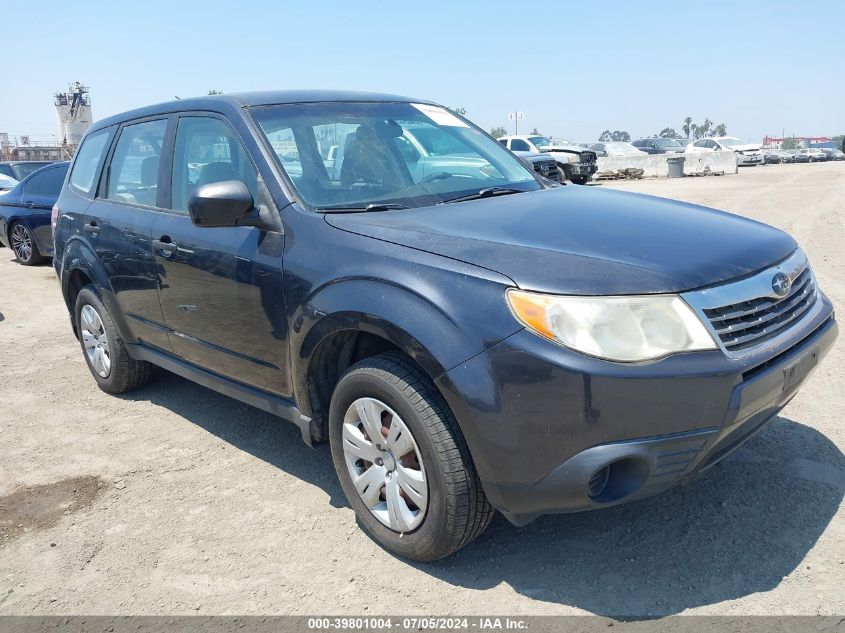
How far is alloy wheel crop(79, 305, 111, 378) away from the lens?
484cm

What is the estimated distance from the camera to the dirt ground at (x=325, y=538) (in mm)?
2594

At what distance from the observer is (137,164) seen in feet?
14.3

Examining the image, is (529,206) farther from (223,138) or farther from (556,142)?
(556,142)

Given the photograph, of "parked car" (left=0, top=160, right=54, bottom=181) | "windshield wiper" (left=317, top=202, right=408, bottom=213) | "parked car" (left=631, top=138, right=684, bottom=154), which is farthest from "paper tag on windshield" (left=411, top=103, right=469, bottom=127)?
"parked car" (left=631, top=138, right=684, bottom=154)

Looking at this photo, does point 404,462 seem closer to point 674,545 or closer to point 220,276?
point 674,545

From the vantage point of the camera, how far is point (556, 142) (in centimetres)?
2516

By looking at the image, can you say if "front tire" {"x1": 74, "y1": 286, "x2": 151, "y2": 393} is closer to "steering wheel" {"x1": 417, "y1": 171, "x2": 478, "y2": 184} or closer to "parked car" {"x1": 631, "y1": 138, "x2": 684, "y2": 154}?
"steering wheel" {"x1": 417, "y1": 171, "x2": 478, "y2": 184}

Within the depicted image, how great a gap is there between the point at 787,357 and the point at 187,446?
3.15 meters

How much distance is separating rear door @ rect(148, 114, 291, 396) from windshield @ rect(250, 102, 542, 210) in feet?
0.72

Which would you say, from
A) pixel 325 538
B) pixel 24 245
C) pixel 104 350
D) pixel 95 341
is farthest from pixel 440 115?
pixel 24 245

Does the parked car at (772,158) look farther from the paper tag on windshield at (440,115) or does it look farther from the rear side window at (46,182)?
the paper tag on windshield at (440,115)

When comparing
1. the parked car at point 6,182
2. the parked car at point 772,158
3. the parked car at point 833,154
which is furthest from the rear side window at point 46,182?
the parked car at point 833,154

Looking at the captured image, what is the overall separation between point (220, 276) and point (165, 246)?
0.59 meters

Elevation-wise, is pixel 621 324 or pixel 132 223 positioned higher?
pixel 132 223
